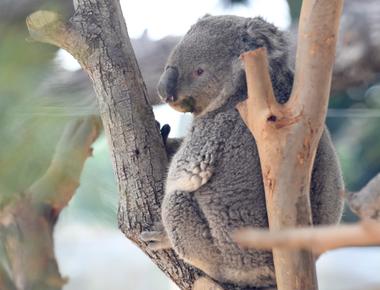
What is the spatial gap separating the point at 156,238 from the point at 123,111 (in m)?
0.35

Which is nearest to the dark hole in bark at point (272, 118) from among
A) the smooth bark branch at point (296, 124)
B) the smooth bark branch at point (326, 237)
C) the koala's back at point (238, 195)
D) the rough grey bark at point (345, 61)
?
the smooth bark branch at point (296, 124)

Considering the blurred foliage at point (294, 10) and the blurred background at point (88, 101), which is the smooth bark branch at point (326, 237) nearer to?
the blurred background at point (88, 101)

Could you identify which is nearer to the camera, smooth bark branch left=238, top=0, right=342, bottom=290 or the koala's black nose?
smooth bark branch left=238, top=0, right=342, bottom=290

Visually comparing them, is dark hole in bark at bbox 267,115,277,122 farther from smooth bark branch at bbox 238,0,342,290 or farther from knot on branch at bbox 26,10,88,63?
knot on branch at bbox 26,10,88,63

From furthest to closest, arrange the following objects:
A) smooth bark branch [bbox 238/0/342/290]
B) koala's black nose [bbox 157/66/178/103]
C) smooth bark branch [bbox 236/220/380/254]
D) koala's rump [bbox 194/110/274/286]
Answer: koala's black nose [bbox 157/66/178/103] → koala's rump [bbox 194/110/274/286] → smooth bark branch [bbox 238/0/342/290] → smooth bark branch [bbox 236/220/380/254]

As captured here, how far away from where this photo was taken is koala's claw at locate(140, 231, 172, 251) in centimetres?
182

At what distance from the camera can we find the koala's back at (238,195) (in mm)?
1770

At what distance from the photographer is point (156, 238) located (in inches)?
72.0

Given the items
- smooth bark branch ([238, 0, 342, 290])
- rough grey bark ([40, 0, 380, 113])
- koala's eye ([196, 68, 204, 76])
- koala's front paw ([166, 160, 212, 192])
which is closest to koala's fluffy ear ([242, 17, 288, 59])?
koala's eye ([196, 68, 204, 76])

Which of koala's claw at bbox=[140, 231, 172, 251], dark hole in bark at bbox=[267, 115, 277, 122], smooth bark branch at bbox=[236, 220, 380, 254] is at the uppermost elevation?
→ dark hole in bark at bbox=[267, 115, 277, 122]

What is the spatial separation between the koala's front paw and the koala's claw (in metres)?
0.12

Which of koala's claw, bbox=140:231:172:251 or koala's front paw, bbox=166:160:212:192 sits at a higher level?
koala's front paw, bbox=166:160:212:192

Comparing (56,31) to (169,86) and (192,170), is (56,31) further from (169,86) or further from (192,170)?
(192,170)

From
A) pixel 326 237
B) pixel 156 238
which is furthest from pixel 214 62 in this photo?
pixel 326 237
